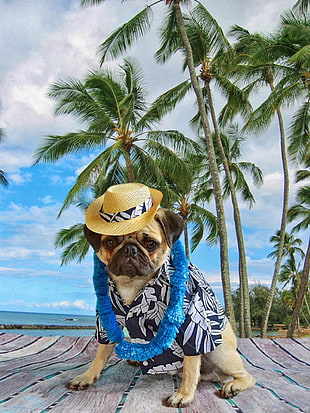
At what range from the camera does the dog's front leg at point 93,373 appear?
3.03 metres

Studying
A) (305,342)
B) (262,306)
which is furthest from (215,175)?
(262,306)

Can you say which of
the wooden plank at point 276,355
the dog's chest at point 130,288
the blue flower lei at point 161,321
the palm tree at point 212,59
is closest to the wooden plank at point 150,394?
the blue flower lei at point 161,321

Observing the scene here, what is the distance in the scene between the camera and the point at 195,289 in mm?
3082

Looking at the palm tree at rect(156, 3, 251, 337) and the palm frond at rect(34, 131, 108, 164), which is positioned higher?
the palm tree at rect(156, 3, 251, 337)

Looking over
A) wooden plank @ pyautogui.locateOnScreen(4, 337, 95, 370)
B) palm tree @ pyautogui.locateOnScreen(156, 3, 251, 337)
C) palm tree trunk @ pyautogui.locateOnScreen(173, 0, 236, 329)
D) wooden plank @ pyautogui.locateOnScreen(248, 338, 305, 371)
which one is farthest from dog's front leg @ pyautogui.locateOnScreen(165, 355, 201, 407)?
palm tree @ pyautogui.locateOnScreen(156, 3, 251, 337)

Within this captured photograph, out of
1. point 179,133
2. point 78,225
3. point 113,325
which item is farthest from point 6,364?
point 78,225

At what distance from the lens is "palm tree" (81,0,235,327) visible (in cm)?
1435

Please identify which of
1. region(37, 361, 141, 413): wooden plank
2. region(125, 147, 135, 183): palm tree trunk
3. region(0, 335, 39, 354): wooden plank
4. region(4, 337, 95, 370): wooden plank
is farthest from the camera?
region(125, 147, 135, 183): palm tree trunk

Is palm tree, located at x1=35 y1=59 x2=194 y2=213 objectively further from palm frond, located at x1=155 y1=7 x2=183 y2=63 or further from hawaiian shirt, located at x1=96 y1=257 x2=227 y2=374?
hawaiian shirt, located at x1=96 y1=257 x2=227 y2=374

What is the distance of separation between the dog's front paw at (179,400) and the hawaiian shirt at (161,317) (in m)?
0.25

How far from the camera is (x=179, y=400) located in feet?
8.96

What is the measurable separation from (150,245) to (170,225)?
19cm

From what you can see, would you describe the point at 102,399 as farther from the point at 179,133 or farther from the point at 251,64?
the point at 251,64

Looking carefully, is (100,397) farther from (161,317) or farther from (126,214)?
(126,214)
